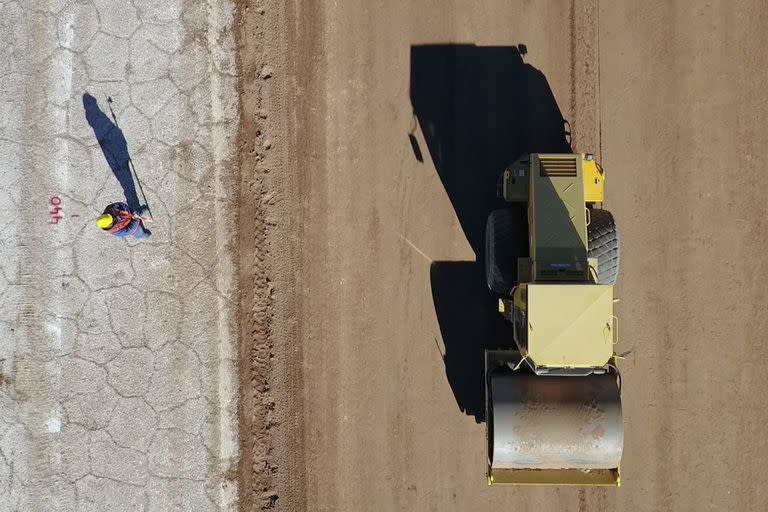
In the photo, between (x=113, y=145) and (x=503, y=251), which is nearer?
(x=503, y=251)

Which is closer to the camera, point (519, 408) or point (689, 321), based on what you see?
point (519, 408)

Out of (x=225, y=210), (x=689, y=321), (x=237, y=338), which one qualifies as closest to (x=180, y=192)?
(x=225, y=210)

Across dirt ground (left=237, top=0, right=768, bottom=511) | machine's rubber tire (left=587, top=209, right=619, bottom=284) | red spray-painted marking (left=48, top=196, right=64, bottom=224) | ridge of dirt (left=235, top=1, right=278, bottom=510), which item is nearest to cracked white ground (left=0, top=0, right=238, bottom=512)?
red spray-painted marking (left=48, top=196, right=64, bottom=224)

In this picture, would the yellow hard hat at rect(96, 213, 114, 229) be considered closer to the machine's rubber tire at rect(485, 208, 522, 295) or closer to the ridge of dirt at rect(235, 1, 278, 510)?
the ridge of dirt at rect(235, 1, 278, 510)

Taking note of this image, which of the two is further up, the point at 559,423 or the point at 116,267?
the point at 116,267

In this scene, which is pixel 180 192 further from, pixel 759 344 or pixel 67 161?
pixel 759 344

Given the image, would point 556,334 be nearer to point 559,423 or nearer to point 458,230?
point 559,423

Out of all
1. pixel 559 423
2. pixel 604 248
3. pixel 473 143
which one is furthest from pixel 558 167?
pixel 559 423
